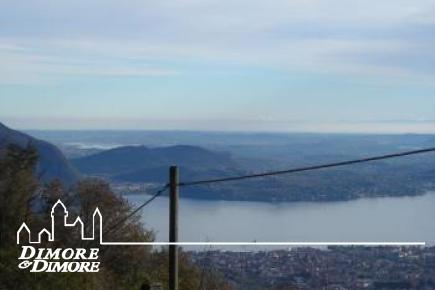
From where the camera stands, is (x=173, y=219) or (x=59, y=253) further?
(x=59, y=253)

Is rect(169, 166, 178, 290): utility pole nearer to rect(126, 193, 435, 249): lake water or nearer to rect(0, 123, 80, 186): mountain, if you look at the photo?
rect(126, 193, 435, 249): lake water

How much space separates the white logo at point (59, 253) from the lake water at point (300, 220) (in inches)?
97.6

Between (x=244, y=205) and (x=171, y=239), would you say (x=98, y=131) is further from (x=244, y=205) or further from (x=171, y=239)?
(x=171, y=239)

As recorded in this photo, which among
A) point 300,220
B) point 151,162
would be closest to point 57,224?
point 300,220

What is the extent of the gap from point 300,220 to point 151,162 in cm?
917

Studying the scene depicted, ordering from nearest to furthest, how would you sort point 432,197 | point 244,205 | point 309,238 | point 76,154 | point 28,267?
point 28,267, point 309,238, point 432,197, point 244,205, point 76,154

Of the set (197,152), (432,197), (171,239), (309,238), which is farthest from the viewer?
(197,152)

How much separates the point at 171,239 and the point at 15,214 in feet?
38.0

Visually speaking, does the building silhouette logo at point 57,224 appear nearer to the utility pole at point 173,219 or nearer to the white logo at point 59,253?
the white logo at point 59,253

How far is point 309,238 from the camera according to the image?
68.5 ft

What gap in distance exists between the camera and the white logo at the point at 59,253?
14.1m

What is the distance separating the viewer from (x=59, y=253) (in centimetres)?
1516

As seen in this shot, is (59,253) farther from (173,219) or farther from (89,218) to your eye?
(173,219)

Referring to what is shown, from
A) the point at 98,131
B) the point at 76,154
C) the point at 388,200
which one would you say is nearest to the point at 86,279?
the point at 388,200
